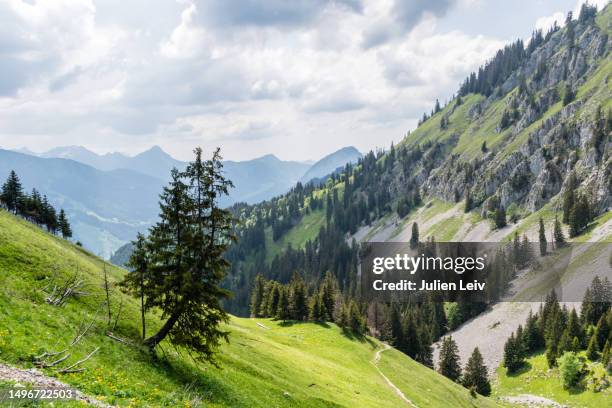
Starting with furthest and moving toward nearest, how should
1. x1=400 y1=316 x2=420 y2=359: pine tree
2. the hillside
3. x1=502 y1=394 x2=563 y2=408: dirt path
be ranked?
x1=400 y1=316 x2=420 y2=359: pine tree → x1=502 y1=394 x2=563 y2=408: dirt path → the hillside

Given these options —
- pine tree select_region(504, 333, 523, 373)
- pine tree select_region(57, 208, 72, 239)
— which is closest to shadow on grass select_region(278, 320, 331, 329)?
pine tree select_region(504, 333, 523, 373)

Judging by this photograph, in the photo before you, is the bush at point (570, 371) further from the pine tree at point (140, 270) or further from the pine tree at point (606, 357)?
the pine tree at point (140, 270)

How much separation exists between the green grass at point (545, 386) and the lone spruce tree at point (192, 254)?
95.7 meters

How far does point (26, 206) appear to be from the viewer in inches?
4102

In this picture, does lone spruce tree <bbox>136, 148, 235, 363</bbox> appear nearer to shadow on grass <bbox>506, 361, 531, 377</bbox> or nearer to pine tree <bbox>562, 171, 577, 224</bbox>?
shadow on grass <bbox>506, 361, 531, 377</bbox>

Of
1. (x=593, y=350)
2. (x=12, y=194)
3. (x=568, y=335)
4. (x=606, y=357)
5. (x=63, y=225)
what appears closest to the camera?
(x=606, y=357)

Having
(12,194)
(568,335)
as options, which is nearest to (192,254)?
(12,194)

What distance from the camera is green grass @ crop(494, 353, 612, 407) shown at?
88625 millimetres

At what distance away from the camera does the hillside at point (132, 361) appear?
69.9ft

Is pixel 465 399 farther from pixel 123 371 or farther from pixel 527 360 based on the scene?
pixel 123 371

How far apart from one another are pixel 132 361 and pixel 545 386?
362ft

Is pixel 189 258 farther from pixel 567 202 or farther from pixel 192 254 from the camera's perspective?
pixel 567 202

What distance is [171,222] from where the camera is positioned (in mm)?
29062

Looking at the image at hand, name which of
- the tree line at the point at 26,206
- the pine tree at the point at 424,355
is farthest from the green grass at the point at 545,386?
the tree line at the point at 26,206
